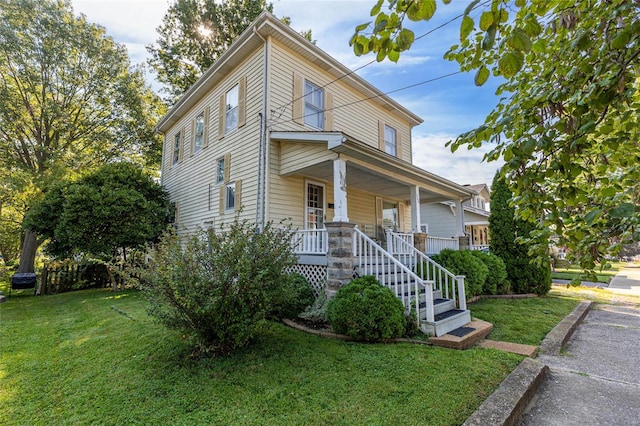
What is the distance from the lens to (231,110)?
9828 mm

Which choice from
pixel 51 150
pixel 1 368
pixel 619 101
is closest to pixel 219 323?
pixel 1 368

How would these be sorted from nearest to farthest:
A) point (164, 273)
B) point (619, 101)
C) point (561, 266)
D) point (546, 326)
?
1. point (619, 101)
2. point (164, 273)
3. point (546, 326)
4. point (561, 266)

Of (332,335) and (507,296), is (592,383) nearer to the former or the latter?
(332,335)

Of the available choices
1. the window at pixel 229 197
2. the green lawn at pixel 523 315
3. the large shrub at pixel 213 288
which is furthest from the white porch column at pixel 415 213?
the window at pixel 229 197

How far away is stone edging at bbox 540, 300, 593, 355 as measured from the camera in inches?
185

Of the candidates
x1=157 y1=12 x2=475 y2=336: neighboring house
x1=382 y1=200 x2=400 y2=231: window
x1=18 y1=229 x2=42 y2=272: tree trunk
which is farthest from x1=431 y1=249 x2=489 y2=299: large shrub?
x1=18 y1=229 x2=42 y2=272: tree trunk

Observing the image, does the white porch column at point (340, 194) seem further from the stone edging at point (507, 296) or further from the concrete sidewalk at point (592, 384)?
the stone edging at point (507, 296)

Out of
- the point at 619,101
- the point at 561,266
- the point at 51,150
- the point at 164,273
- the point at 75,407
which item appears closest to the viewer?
the point at 619,101

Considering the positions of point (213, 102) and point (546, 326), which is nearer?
point (546, 326)

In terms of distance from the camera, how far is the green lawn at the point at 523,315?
5.28 metres

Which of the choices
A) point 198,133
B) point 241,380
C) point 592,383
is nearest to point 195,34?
point 198,133

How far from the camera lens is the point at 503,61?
1489 mm

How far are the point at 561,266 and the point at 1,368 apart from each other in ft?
82.0

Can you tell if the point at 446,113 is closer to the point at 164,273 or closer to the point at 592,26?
the point at 592,26
